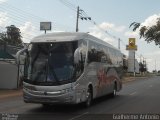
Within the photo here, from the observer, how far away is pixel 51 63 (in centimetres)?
1759

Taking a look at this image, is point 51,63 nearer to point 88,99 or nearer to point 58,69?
point 58,69

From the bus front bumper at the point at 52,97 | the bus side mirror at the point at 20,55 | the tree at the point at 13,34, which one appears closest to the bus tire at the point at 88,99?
the bus front bumper at the point at 52,97

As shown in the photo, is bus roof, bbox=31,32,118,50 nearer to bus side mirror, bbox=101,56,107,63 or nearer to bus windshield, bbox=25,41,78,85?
bus windshield, bbox=25,41,78,85

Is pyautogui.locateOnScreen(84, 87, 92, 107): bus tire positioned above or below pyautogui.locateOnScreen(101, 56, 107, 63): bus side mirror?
below

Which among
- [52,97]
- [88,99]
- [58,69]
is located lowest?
[88,99]

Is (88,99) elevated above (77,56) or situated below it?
below

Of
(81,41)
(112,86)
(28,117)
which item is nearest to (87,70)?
(81,41)

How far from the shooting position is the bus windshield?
56.9 ft

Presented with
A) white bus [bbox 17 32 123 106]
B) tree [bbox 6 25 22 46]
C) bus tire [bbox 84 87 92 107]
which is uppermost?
tree [bbox 6 25 22 46]

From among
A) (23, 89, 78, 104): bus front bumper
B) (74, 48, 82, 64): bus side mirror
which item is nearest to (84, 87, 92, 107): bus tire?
(23, 89, 78, 104): bus front bumper

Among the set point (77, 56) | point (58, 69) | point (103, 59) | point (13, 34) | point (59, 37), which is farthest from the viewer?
point (13, 34)

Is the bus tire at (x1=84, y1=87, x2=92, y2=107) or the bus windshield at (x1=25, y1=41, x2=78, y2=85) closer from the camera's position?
the bus windshield at (x1=25, y1=41, x2=78, y2=85)

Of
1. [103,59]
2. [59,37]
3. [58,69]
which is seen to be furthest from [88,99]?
[103,59]

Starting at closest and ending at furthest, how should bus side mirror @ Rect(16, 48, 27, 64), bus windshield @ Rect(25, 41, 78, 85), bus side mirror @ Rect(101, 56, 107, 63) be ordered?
bus windshield @ Rect(25, 41, 78, 85) < bus side mirror @ Rect(16, 48, 27, 64) < bus side mirror @ Rect(101, 56, 107, 63)
